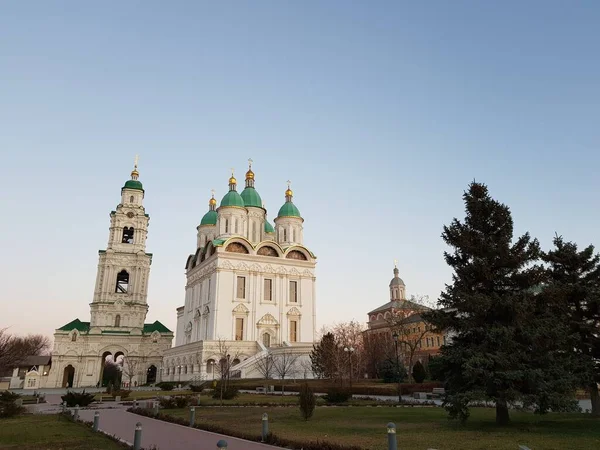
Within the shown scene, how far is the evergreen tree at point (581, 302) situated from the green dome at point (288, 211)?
48.8 meters

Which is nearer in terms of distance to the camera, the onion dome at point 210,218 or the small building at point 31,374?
the small building at point 31,374

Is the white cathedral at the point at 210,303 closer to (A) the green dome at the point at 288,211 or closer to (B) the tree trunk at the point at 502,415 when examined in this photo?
(A) the green dome at the point at 288,211

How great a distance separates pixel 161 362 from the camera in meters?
66.8

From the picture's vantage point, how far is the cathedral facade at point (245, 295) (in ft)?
173

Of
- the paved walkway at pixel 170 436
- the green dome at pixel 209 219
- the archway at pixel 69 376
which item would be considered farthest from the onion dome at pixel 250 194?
the paved walkway at pixel 170 436

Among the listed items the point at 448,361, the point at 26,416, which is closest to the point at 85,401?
the point at 26,416

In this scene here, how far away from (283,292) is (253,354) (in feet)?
31.2

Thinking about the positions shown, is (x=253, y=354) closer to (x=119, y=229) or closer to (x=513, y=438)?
(x=119, y=229)

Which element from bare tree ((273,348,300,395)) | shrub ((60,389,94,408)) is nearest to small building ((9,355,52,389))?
bare tree ((273,348,300,395))

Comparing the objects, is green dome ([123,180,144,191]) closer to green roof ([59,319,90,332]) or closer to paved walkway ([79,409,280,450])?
green roof ([59,319,90,332])

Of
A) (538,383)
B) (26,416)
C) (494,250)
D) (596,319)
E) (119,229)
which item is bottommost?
(26,416)

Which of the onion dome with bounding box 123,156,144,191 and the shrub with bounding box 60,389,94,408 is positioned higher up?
the onion dome with bounding box 123,156,144,191

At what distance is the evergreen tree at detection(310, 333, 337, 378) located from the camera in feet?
135

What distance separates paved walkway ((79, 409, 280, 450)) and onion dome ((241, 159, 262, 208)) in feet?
165
